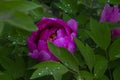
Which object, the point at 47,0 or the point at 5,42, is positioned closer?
the point at 5,42

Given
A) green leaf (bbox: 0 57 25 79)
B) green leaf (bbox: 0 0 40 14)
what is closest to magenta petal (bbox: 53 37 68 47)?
green leaf (bbox: 0 57 25 79)

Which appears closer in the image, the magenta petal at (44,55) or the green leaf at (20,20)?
the green leaf at (20,20)

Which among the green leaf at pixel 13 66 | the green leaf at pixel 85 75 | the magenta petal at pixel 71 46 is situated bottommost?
the green leaf at pixel 13 66

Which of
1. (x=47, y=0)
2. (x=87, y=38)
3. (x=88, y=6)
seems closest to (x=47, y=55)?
(x=87, y=38)

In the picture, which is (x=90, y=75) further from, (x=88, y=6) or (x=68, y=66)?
(x=88, y=6)

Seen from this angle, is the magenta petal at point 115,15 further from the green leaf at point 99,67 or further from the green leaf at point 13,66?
the green leaf at point 13,66

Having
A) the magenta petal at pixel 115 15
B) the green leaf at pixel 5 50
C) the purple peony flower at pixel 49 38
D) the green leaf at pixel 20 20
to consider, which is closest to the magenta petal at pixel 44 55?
the purple peony flower at pixel 49 38
